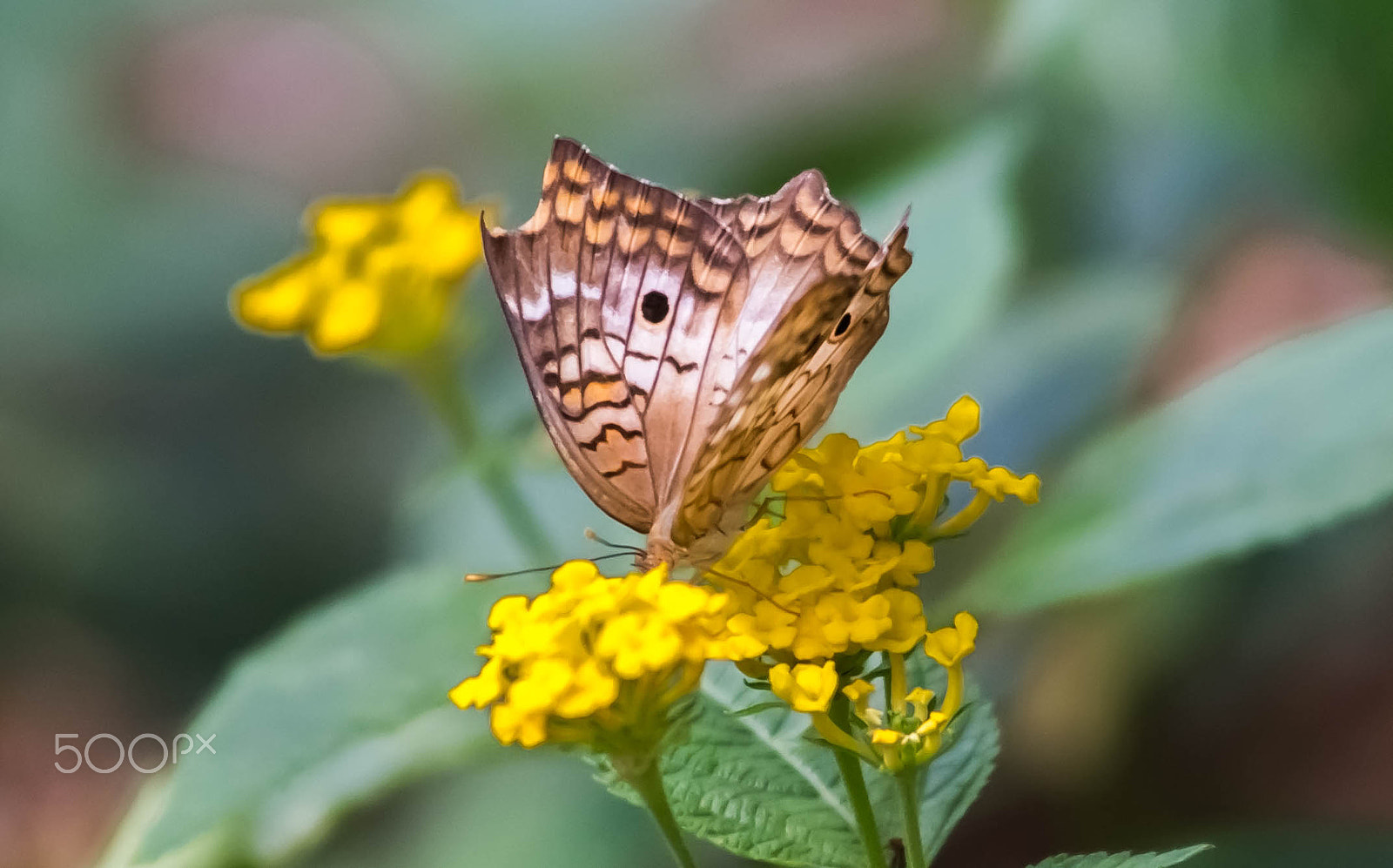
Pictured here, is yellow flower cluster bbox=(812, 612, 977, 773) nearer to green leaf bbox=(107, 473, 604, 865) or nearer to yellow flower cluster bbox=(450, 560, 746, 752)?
yellow flower cluster bbox=(450, 560, 746, 752)

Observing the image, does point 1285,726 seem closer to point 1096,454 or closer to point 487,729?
point 1096,454

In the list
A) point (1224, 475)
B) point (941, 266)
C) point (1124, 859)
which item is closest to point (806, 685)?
point (1124, 859)

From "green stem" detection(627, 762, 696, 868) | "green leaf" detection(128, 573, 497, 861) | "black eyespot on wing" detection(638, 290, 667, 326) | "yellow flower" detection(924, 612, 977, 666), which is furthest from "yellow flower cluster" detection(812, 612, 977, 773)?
"green leaf" detection(128, 573, 497, 861)

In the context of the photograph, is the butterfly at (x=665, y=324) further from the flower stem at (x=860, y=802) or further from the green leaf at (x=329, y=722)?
the green leaf at (x=329, y=722)

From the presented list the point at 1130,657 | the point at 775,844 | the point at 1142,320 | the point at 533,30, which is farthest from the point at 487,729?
the point at 533,30

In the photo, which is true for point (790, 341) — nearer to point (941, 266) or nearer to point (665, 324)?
point (665, 324)

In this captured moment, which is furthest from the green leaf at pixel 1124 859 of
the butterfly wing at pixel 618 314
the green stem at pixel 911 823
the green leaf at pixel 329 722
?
the green leaf at pixel 329 722
